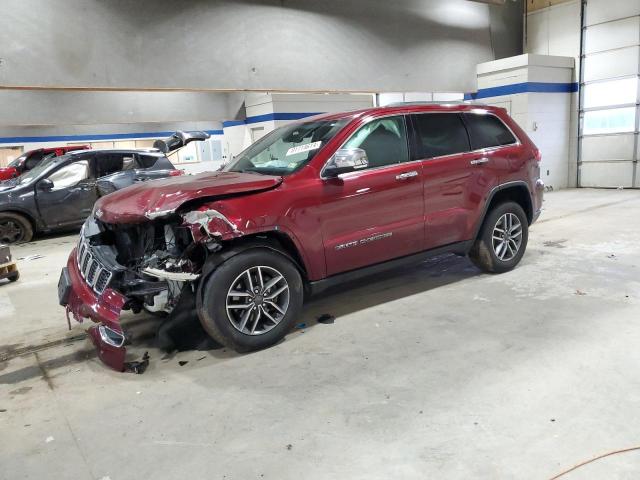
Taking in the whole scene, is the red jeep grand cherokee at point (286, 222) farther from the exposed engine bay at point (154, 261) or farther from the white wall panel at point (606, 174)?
the white wall panel at point (606, 174)

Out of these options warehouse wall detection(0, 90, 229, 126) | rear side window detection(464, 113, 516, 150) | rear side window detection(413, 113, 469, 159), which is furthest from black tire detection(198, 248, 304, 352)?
warehouse wall detection(0, 90, 229, 126)

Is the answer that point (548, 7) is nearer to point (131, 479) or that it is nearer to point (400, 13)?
point (400, 13)

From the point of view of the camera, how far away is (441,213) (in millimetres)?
4262

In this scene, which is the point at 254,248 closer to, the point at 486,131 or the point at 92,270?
the point at 92,270

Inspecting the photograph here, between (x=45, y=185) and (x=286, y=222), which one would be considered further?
(x=45, y=185)

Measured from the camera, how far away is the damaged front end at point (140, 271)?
315cm

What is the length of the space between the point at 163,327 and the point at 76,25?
5655mm

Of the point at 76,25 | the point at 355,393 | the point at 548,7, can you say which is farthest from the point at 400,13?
the point at 355,393

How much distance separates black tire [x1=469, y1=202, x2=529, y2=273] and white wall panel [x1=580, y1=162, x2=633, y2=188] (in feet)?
28.4

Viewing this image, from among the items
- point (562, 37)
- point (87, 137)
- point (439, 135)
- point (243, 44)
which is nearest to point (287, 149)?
point (439, 135)

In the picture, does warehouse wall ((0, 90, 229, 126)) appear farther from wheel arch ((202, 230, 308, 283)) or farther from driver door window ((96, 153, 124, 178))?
wheel arch ((202, 230, 308, 283))

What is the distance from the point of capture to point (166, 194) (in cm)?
318

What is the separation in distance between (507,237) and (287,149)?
7.80ft

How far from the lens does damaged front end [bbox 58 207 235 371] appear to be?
10.3 feet
